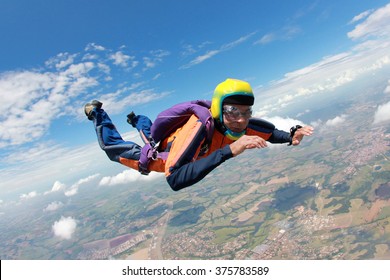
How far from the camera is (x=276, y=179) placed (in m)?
108

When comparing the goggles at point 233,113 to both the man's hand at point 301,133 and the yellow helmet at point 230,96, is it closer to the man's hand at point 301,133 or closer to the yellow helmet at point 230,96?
the yellow helmet at point 230,96

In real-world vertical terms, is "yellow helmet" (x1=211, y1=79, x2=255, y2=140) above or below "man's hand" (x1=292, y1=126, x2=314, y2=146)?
above

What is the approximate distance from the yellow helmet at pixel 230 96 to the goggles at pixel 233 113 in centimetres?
6

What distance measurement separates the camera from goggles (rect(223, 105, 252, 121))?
2.76 meters

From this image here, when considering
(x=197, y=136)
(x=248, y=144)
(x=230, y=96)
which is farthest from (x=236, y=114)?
(x=248, y=144)

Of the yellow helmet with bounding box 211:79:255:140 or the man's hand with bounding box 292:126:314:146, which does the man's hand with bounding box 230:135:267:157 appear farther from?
the man's hand with bounding box 292:126:314:146

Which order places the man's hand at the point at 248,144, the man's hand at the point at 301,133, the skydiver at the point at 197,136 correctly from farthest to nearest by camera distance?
the man's hand at the point at 301,133 < the skydiver at the point at 197,136 < the man's hand at the point at 248,144

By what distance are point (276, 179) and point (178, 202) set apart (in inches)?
1967

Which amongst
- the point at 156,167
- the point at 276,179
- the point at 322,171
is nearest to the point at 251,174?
the point at 276,179

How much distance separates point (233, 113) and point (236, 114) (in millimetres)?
37

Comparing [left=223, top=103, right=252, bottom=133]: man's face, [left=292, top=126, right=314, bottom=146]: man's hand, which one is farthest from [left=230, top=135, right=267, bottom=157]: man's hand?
[left=292, top=126, right=314, bottom=146]: man's hand

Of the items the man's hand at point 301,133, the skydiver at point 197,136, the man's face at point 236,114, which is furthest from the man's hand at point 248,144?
the man's hand at point 301,133

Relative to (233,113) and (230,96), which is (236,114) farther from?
(230,96)

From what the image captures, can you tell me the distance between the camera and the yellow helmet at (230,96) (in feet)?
9.01
